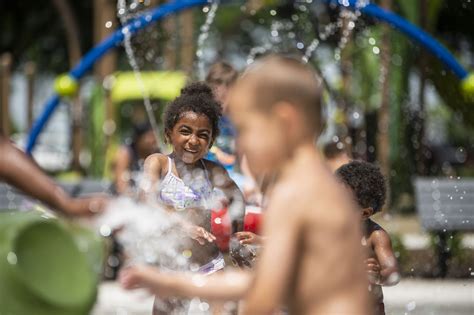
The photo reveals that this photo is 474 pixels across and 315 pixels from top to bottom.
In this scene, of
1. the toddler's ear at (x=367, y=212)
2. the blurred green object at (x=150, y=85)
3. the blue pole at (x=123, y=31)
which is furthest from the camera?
the blurred green object at (x=150, y=85)

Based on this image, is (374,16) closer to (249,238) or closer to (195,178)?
(195,178)

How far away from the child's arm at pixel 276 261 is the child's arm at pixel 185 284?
109 millimetres

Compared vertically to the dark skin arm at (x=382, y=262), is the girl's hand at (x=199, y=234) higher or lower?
higher

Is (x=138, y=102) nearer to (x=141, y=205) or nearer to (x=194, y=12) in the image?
(x=194, y=12)

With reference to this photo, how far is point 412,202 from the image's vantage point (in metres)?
14.1

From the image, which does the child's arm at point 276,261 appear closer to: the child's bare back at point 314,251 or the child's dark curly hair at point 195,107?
the child's bare back at point 314,251

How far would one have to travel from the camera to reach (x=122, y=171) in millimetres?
9320

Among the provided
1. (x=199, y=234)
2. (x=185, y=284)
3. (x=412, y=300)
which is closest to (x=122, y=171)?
(x=412, y=300)

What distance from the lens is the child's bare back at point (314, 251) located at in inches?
108

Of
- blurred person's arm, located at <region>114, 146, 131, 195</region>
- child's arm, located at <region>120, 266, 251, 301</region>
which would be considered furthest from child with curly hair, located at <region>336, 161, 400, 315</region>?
blurred person's arm, located at <region>114, 146, 131, 195</region>

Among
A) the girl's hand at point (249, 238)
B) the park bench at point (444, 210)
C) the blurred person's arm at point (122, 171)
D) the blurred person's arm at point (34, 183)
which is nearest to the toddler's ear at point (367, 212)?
the girl's hand at point (249, 238)

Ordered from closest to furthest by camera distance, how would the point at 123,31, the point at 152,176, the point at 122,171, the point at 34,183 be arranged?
the point at 34,183 < the point at 152,176 < the point at 122,171 < the point at 123,31

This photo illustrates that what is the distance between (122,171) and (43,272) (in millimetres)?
6092

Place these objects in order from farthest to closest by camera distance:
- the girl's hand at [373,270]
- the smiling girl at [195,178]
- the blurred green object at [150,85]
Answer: the blurred green object at [150,85] → the smiling girl at [195,178] → the girl's hand at [373,270]
